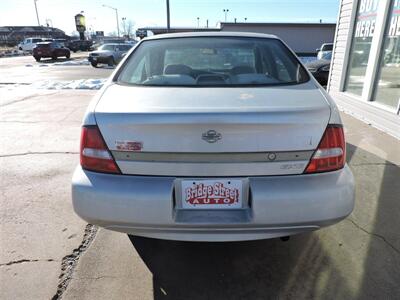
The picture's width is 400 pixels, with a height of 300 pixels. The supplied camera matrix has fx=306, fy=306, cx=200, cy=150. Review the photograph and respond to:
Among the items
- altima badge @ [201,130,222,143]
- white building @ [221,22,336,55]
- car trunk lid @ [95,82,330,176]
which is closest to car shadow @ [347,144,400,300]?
car trunk lid @ [95,82,330,176]

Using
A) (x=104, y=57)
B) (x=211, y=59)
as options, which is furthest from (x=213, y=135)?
(x=104, y=57)

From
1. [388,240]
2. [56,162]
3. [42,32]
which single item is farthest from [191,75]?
[42,32]

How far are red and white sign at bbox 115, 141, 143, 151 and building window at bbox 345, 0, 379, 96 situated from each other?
19.1 feet

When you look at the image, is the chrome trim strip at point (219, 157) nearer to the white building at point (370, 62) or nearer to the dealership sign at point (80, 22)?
the white building at point (370, 62)

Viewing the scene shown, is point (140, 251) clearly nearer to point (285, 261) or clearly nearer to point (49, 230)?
point (49, 230)

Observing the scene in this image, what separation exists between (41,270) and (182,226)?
1167mm

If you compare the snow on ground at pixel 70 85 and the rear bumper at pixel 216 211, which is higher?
the rear bumper at pixel 216 211

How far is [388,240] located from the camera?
7.89 feet

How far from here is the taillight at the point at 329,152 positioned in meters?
1.72

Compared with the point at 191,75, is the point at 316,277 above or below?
below

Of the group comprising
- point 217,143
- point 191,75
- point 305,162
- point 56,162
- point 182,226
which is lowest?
point 56,162

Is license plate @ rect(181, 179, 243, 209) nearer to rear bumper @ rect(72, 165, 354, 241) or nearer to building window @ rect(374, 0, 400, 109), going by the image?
rear bumper @ rect(72, 165, 354, 241)

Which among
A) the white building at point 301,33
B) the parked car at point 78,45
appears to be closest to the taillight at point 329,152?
the white building at point 301,33

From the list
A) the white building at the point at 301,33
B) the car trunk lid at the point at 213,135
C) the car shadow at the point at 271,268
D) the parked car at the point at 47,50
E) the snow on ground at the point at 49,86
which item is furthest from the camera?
the white building at the point at 301,33
